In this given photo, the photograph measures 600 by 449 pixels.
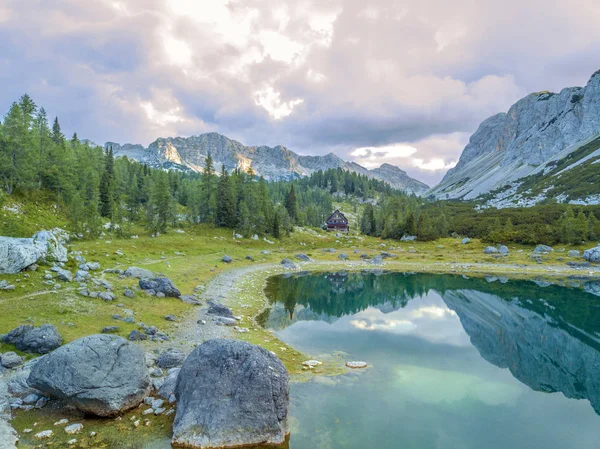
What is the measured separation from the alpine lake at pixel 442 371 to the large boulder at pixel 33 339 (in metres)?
8.81

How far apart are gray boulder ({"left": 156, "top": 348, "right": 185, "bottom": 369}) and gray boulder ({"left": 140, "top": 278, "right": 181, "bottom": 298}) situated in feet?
51.5

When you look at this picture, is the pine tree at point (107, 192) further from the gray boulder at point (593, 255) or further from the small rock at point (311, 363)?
the gray boulder at point (593, 255)

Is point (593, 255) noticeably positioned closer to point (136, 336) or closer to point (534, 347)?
point (534, 347)

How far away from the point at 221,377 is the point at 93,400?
605 cm

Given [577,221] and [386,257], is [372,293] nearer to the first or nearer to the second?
[386,257]

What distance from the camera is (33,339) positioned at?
21281mm

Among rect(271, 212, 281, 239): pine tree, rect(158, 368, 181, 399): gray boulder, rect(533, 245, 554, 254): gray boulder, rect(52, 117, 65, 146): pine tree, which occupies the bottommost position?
rect(158, 368, 181, 399): gray boulder

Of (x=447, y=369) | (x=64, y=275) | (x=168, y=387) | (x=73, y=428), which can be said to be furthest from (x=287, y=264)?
(x=73, y=428)

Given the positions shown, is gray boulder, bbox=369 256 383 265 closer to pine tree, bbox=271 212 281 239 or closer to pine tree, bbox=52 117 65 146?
pine tree, bbox=271 212 281 239

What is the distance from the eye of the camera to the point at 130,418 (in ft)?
55.6

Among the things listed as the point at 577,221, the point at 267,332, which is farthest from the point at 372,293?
the point at 577,221

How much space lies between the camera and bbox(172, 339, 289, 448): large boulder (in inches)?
614

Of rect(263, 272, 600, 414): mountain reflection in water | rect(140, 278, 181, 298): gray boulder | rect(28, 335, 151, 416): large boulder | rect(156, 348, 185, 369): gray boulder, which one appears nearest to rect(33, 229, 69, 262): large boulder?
rect(140, 278, 181, 298): gray boulder

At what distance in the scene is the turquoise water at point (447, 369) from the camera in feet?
61.3
